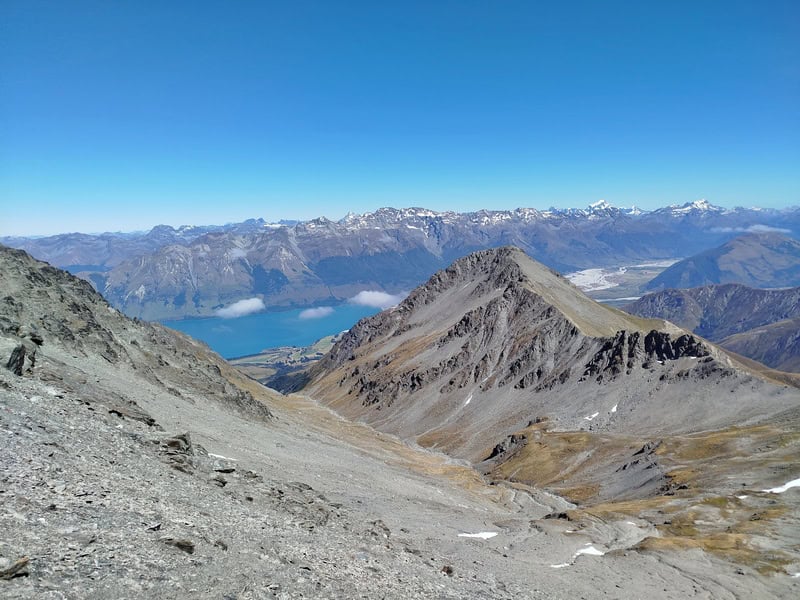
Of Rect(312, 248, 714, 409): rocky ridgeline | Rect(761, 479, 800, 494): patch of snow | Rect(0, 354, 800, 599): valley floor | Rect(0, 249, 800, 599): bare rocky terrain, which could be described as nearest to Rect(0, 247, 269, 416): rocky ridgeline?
Rect(0, 249, 800, 599): bare rocky terrain

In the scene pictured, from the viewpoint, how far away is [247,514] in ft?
94.8

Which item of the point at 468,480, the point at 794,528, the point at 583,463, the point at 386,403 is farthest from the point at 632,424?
the point at 386,403

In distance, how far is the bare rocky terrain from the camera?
64.6 feet

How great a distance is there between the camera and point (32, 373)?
4131 centimetres

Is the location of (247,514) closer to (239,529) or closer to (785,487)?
(239,529)

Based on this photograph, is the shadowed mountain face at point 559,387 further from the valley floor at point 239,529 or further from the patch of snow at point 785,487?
the valley floor at point 239,529

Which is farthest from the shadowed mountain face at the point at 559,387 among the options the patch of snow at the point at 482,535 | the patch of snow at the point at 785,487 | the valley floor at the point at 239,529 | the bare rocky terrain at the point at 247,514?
the patch of snow at the point at 482,535

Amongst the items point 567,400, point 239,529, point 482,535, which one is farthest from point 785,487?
point 567,400

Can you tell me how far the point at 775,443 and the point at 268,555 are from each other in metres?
92.0

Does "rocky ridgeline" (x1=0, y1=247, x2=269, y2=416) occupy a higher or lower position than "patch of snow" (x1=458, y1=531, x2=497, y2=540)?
higher

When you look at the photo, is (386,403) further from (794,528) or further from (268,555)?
(268,555)

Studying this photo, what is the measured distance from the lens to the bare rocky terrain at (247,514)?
1969 centimetres

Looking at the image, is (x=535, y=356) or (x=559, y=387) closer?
(x=559, y=387)

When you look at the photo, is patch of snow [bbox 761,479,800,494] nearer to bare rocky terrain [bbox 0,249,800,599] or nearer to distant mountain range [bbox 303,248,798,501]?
bare rocky terrain [bbox 0,249,800,599]
